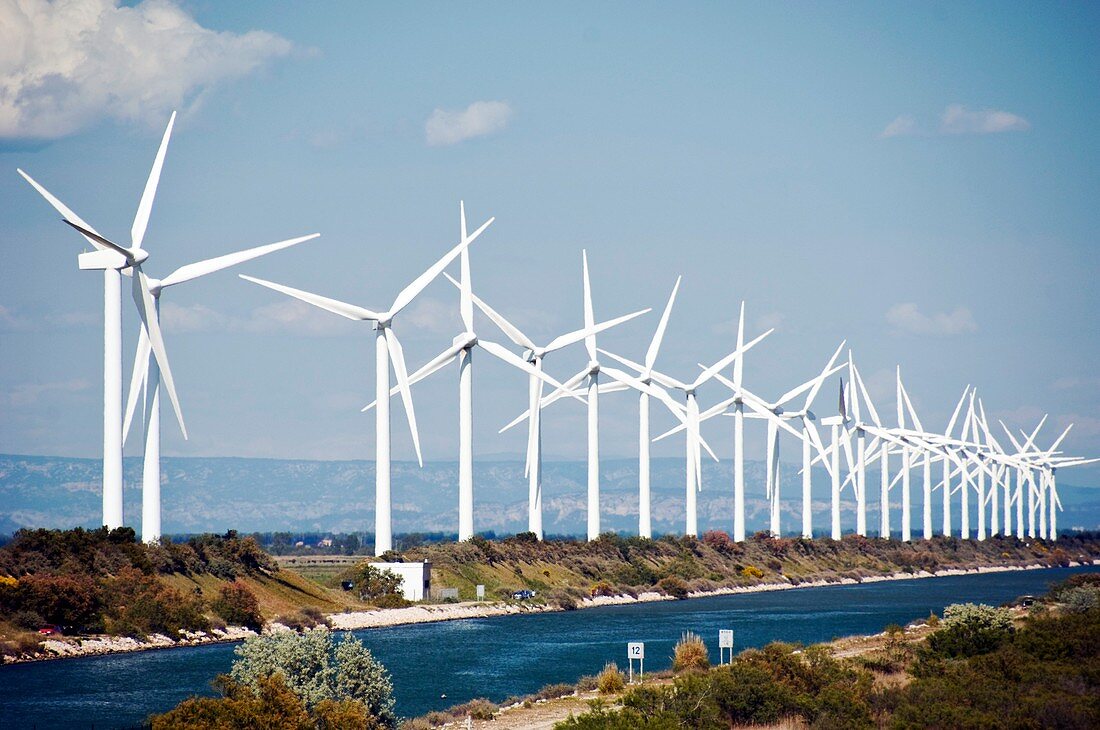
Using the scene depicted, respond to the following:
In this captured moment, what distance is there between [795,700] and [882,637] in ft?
81.2

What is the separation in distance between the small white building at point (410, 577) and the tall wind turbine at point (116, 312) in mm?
21662

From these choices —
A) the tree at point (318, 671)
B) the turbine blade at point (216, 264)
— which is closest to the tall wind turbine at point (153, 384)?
the turbine blade at point (216, 264)

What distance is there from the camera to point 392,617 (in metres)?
80.8

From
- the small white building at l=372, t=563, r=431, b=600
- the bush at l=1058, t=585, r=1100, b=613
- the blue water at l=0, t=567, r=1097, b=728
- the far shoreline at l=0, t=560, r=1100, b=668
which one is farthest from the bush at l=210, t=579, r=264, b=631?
the bush at l=1058, t=585, r=1100, b=613

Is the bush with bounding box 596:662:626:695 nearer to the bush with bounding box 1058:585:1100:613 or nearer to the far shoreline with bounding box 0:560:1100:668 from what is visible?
the bush with bounding box 1058:585:1100:613

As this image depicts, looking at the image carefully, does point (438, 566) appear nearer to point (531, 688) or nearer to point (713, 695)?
point (531, 688)

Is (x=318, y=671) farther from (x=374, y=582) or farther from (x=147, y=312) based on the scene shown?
(x=374, y=582)

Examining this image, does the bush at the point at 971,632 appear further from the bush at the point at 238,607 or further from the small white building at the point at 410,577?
the small white building at the point at 410,577

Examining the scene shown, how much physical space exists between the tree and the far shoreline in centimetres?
2258

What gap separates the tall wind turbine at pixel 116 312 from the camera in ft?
223

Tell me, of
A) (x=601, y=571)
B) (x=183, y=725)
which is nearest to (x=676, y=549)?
(x=601, y=571)

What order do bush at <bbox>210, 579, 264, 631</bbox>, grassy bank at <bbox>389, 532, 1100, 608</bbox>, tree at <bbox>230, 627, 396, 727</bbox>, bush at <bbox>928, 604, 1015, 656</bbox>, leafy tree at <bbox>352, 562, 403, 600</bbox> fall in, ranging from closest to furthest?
tree at <bbox>230, 627, 396, 727</bbox> < bush at <bbox>928, 604, 1015, 656</bbox> < bush at <bbox>210, 579, 264, 631</bbox> < leafy tree at <bbox>352, 562, 403, 600</bbox> < grassy bank at <bbox>389, 532, 1100, 608</bbox>

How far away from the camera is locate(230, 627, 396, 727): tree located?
121 ft

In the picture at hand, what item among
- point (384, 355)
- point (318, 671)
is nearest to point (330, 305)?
point (384, 355)
